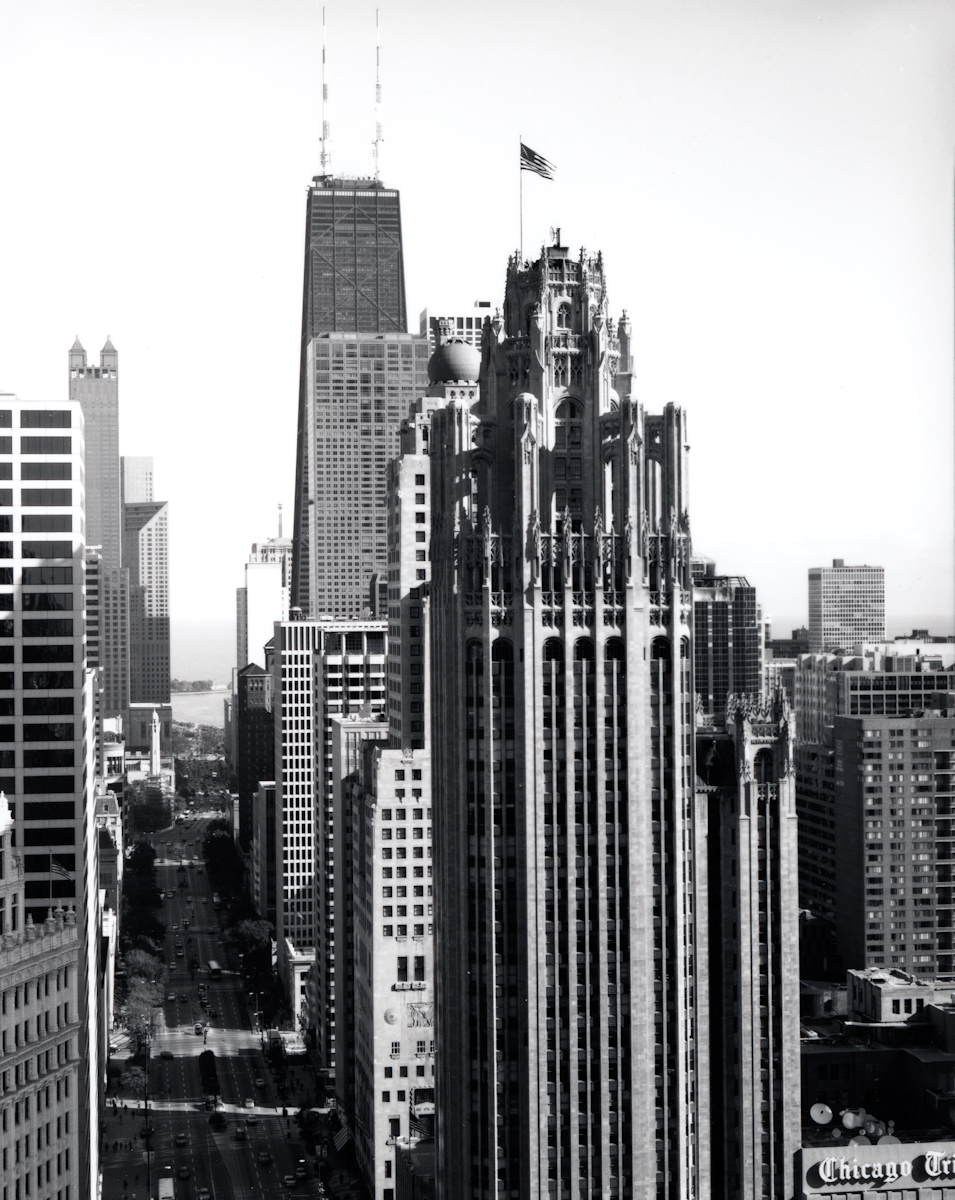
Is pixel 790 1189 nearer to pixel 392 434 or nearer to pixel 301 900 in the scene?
pixel 301 900

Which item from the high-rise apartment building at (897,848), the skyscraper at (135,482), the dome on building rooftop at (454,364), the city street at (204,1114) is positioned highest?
the skyscraper at (135,482)

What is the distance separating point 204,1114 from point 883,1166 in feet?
88.3

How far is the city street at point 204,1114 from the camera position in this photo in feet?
155

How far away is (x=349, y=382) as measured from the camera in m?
114

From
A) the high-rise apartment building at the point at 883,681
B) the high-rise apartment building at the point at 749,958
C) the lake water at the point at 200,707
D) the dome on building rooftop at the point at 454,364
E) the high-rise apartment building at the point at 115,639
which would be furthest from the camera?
the lake water at the point at 200,707

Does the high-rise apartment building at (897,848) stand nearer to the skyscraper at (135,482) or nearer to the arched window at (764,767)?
the arched window at (764,767)

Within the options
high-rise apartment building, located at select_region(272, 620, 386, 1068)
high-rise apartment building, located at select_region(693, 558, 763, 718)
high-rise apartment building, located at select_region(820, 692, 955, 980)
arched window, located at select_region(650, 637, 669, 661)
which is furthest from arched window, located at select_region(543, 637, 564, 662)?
high-rise apartment building, located at select_region(820, 692, 955, 980)

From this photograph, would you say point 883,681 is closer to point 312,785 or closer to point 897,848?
point 897,848

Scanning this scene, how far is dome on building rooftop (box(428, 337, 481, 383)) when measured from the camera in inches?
1797

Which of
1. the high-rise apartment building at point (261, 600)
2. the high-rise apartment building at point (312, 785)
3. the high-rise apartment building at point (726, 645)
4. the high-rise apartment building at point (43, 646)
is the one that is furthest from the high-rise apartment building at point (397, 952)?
the high-rise apartment building at point (261, 600)

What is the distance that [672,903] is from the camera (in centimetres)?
2931

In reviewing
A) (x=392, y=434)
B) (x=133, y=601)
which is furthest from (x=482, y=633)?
(x=133, y=601)

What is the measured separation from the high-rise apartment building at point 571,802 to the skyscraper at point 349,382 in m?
82.3

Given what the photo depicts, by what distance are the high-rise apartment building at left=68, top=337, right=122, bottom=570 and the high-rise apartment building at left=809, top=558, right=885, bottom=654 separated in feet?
72.9
